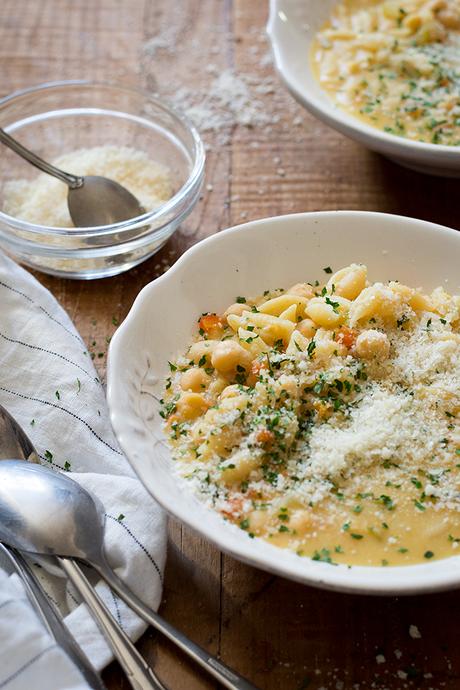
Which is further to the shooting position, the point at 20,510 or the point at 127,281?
the point at 127,281

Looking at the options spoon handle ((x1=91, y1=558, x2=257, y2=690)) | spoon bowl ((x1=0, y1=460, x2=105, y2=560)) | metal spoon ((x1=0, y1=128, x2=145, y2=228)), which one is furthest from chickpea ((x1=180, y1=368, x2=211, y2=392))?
metal spoon ((x1=0, y1=128, x2=145, y2=228))

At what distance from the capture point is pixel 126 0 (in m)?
4.24

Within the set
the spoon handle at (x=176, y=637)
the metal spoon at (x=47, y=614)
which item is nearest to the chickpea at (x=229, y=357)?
the spoon handle at (x=176, y=637)

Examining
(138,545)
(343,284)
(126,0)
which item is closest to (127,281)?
(343,284)

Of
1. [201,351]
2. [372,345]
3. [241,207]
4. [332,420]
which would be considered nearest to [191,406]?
[201,351]

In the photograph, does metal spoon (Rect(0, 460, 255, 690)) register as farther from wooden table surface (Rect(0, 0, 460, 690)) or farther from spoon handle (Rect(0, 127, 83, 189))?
spoon handle (Rect(0, 127, 83, 189))

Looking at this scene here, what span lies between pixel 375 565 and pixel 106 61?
2.75m

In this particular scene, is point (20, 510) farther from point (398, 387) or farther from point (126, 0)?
point (126, 0)

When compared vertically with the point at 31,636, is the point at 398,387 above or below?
above

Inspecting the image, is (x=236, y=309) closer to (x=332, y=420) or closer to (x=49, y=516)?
(x=332, y=420)

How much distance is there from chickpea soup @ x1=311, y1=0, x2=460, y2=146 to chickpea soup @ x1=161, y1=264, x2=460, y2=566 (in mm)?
986

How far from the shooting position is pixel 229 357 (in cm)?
227

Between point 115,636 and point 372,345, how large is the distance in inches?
36.3

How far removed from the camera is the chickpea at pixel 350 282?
246 centimetres
